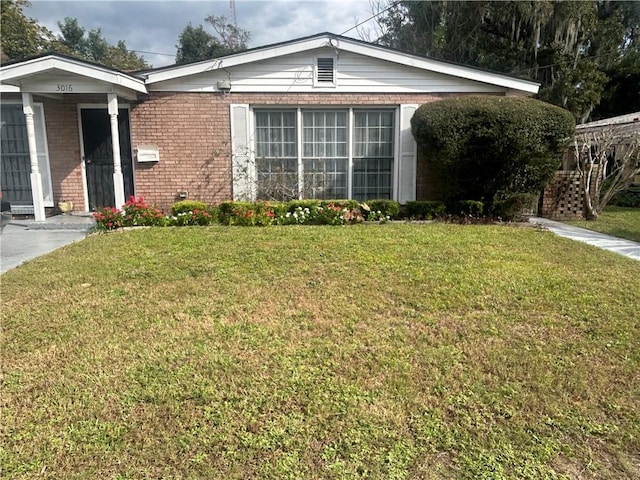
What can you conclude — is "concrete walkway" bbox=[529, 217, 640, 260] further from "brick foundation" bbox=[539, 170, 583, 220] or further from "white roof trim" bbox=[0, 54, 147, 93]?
"white roof trim" bbox=[0, 54, 147, 93]

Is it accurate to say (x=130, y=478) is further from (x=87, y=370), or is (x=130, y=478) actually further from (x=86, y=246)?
(x=86, y=246)

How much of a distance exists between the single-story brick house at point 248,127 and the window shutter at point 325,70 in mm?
22

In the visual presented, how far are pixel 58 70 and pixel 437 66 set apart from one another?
7.73m

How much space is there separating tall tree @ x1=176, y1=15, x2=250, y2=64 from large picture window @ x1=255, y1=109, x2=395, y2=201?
103 ft

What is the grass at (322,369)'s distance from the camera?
2.10 metres

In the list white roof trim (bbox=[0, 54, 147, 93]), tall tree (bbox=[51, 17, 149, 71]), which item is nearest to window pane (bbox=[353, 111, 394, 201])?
white roof trim (bbox=[0, 54, 147, 93])

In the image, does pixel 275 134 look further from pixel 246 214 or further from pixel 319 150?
pixel 246 214

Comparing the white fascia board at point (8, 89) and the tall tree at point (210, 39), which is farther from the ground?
the tall tree at point (210, 39)

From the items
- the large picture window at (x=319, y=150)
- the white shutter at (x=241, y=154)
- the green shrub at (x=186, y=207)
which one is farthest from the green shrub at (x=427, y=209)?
the green shrub at (x=186, y=207)

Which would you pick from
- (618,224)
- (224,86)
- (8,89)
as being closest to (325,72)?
(224,86)

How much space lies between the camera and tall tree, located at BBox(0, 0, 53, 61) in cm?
2564

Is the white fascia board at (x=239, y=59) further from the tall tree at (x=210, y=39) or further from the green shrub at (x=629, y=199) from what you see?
the tall tree at (x=210, y=39)

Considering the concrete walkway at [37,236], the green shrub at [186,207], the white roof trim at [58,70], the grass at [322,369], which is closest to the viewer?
the grass at [322,369]

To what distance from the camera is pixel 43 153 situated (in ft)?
30.5
